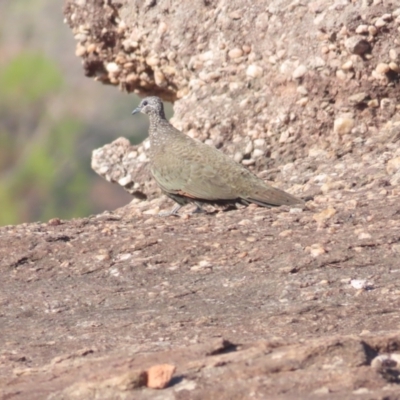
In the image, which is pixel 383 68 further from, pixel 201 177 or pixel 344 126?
pixel 201 177

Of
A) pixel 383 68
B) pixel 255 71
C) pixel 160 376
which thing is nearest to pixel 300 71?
pixel 255 71

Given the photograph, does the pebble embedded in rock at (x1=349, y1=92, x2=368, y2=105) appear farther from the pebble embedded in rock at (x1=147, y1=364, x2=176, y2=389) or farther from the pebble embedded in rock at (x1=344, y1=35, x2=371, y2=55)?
the pebble embedded in rock at (x1=147, y1=364, x2=176, y2=389)

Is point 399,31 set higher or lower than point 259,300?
higher

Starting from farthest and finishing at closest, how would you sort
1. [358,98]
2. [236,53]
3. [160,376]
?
[236,53] < [358,98] < [160,376]

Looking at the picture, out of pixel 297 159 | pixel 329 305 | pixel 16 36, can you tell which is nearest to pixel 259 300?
pixel 329 305

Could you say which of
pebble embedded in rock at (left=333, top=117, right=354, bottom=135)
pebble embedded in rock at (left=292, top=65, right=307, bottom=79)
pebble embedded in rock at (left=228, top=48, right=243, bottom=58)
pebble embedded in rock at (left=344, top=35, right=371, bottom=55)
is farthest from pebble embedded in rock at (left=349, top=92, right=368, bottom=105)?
pebble embedded in rock at (left=228, top=48, right=243, bottom=58)

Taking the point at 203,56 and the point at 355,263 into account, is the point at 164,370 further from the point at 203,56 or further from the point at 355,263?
the point at 203,56
